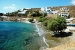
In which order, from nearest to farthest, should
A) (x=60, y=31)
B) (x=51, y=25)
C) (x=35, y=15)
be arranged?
1. (x=51, y=25)
2. (x=60, y=31)
3. (x=35, y=15)

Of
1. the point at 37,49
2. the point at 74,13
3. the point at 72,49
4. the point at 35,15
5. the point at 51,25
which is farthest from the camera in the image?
the point at 35,15

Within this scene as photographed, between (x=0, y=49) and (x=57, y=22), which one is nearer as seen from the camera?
(x=0, y=49)

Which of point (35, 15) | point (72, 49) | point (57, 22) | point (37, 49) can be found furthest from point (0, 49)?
point (35, 15)

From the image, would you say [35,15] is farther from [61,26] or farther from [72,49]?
[72,49]

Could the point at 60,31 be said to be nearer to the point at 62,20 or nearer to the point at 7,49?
the point at 62,20

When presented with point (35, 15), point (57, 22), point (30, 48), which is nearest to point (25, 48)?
point (30, 48)

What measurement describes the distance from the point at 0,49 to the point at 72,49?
939 inches

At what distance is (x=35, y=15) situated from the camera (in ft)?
630

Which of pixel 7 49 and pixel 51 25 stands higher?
pixel 51 25

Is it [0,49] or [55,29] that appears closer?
[0,49]

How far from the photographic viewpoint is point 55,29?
66.8 m

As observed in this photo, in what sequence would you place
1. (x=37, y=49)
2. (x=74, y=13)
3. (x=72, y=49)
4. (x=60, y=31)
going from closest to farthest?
(x=72, y=49)
(x=37, y=49)
(x=60, y=31)
(x=74, y=13)

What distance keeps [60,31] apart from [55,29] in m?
5.78

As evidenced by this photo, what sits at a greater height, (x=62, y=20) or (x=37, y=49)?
(x=62, y=20)
